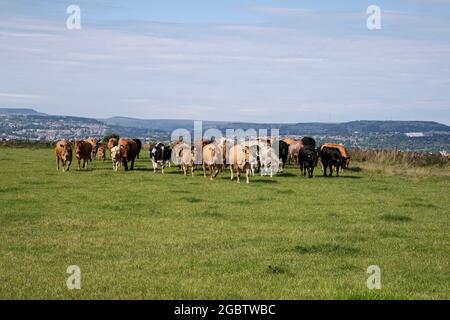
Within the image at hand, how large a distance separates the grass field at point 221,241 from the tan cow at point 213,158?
574 cm

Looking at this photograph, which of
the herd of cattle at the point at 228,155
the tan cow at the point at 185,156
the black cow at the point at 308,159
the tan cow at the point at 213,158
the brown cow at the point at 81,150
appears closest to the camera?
the herd of cattle at the point at 228,155

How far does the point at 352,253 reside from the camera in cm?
1317

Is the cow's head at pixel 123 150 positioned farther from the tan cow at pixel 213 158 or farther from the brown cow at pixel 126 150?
the tan cow at pixel 213 158

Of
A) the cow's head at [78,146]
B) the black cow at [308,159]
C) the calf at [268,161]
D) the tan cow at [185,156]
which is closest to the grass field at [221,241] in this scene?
the black cow at [308,159]

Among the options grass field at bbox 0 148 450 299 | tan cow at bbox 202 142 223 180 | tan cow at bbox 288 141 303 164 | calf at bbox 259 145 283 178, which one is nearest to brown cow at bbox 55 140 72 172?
tan cow at bbox 202 142 223 180

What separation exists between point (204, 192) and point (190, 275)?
44.9 ft

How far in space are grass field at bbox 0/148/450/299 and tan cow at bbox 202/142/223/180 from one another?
18.8 feet

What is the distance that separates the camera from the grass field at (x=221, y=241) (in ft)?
33.0

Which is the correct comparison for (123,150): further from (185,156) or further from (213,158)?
(213,158)

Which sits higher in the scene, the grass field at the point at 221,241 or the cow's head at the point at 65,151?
the cow's head at the point at 65,151

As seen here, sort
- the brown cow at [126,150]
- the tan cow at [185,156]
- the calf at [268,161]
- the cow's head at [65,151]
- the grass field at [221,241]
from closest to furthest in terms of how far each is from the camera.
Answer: the grass field at [221,241], the tan cow at [185,156], the calf at [268,161], the cow's head at [65,151], the brown cow at [126,150]

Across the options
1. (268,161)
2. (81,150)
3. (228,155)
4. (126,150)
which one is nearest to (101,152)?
(81,150)
